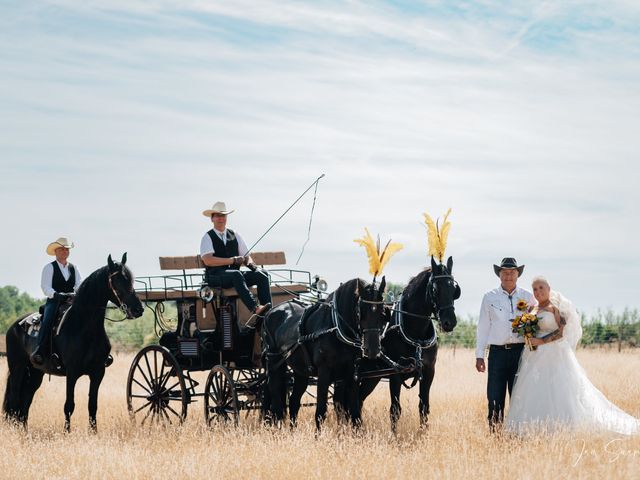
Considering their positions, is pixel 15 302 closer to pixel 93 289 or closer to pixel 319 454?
pixel 93 289

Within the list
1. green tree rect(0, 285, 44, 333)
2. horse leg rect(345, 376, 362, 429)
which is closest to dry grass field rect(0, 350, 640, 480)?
horse leg rect(345, 376, 362, 429)

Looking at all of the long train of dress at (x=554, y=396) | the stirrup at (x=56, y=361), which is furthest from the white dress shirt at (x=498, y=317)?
the stirrup at (x=56, y=361)

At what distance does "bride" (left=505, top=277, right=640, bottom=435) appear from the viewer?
10.7 m

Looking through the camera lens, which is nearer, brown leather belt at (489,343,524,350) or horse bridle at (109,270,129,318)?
brown leather belt at (489,343,524,350)

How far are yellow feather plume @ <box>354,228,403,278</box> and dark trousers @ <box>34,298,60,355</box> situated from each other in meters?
4.89

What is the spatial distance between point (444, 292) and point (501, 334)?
0.82 metres

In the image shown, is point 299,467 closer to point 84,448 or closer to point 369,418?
point 84,448

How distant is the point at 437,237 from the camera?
37.4ft

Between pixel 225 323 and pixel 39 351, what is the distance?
269 centimetres

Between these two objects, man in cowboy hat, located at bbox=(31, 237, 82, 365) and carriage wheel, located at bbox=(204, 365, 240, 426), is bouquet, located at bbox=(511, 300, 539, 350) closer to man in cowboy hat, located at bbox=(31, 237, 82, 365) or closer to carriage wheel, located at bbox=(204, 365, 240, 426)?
carriage wheel, located at bbox=(204, 365, 240, 426)

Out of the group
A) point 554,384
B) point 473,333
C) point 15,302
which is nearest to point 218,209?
point 554,384

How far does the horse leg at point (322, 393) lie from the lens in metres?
10.9

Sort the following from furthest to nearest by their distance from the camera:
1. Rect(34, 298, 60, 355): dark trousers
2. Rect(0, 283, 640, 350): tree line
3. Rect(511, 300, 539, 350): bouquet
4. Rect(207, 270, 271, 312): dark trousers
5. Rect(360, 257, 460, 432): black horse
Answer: Rect(0, 283, 640, 350): tree line → Rect(34, 298, 60, 355): dark trousers → Rect(207, 270, 271, 312): dark trousers → Rect(360, 257, 460, 432): black horse → Rect(511, 300, 539, 350): bouquet

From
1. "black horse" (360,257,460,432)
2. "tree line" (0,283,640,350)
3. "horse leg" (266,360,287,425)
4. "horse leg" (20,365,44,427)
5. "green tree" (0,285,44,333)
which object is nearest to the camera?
"black horse" (360,257,460,432)
